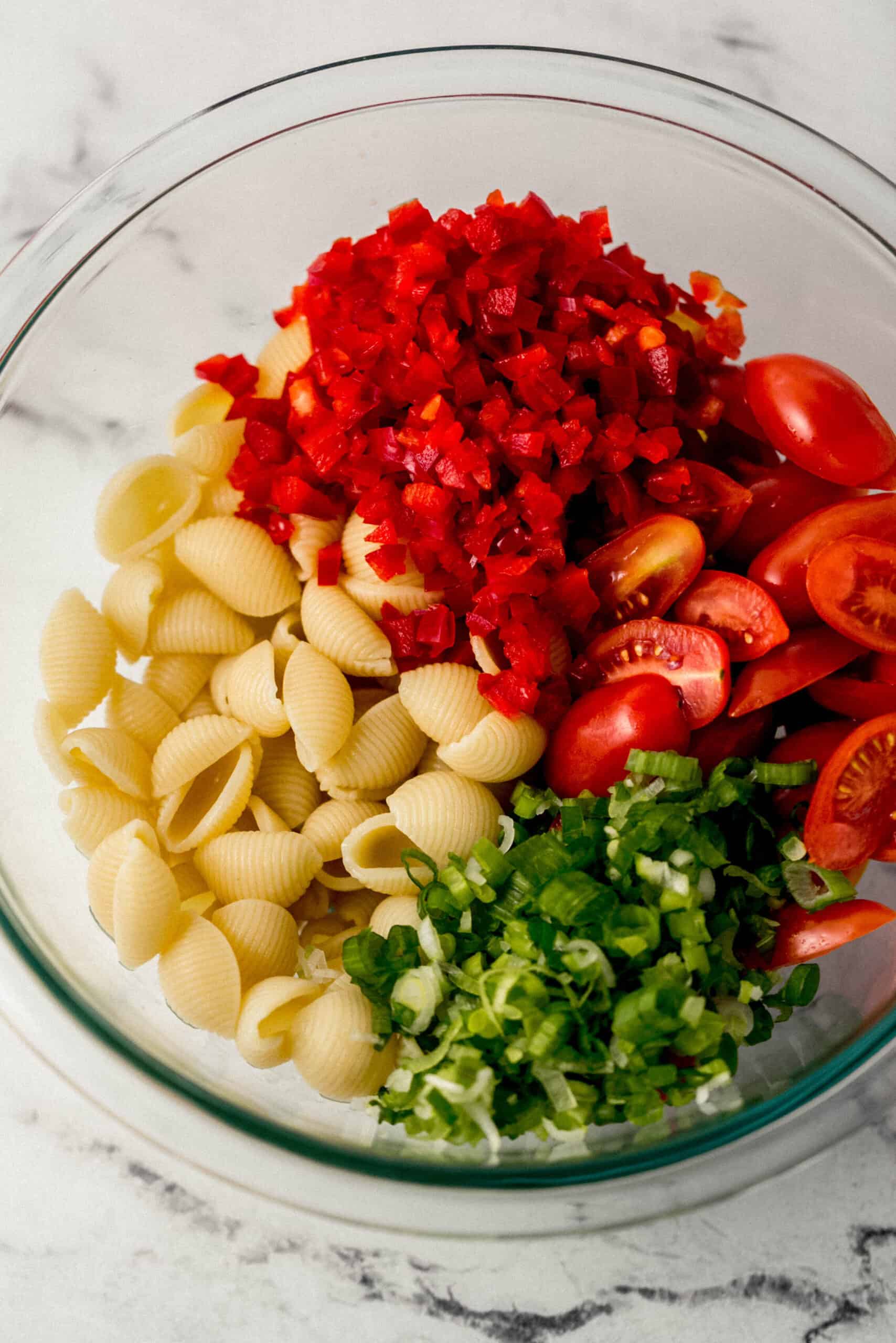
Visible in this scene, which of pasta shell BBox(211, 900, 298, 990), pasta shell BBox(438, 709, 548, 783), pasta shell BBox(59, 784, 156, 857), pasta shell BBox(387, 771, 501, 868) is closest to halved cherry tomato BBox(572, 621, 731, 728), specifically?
pasta shell BBox(438, 709, 548, 783)

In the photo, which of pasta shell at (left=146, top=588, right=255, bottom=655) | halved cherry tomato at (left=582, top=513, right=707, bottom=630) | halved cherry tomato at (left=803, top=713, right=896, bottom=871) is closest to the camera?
halved cherry tomato at (left=803, top=713, right=896, bottom=871)

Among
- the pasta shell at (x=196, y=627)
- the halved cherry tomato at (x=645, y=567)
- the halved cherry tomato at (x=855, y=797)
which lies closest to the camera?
the halved cherry tomato at (x=855, y=797)

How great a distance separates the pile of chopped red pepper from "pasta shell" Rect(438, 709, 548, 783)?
0.08 ft

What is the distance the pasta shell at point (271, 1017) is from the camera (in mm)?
1387

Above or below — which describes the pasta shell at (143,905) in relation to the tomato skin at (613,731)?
above

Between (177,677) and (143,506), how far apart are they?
249mm

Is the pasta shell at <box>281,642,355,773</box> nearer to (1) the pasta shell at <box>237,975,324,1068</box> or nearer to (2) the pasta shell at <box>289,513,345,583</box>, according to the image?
(2) the pasta shell at <box>289,513,345,583</box>

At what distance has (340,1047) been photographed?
1366mm

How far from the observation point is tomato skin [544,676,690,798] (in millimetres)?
1404

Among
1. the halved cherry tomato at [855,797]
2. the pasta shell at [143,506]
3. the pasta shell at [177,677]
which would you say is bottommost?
the halved cherry tomato at [855,797]

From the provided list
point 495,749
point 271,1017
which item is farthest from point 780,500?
point 271,1017

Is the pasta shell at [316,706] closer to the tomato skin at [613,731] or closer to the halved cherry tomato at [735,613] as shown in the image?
the tomato skin at [613,731]

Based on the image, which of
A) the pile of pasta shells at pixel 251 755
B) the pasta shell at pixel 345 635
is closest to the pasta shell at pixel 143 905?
the pile of pasta shells at pixel 251 755

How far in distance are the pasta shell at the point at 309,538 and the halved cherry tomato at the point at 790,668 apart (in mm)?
580
